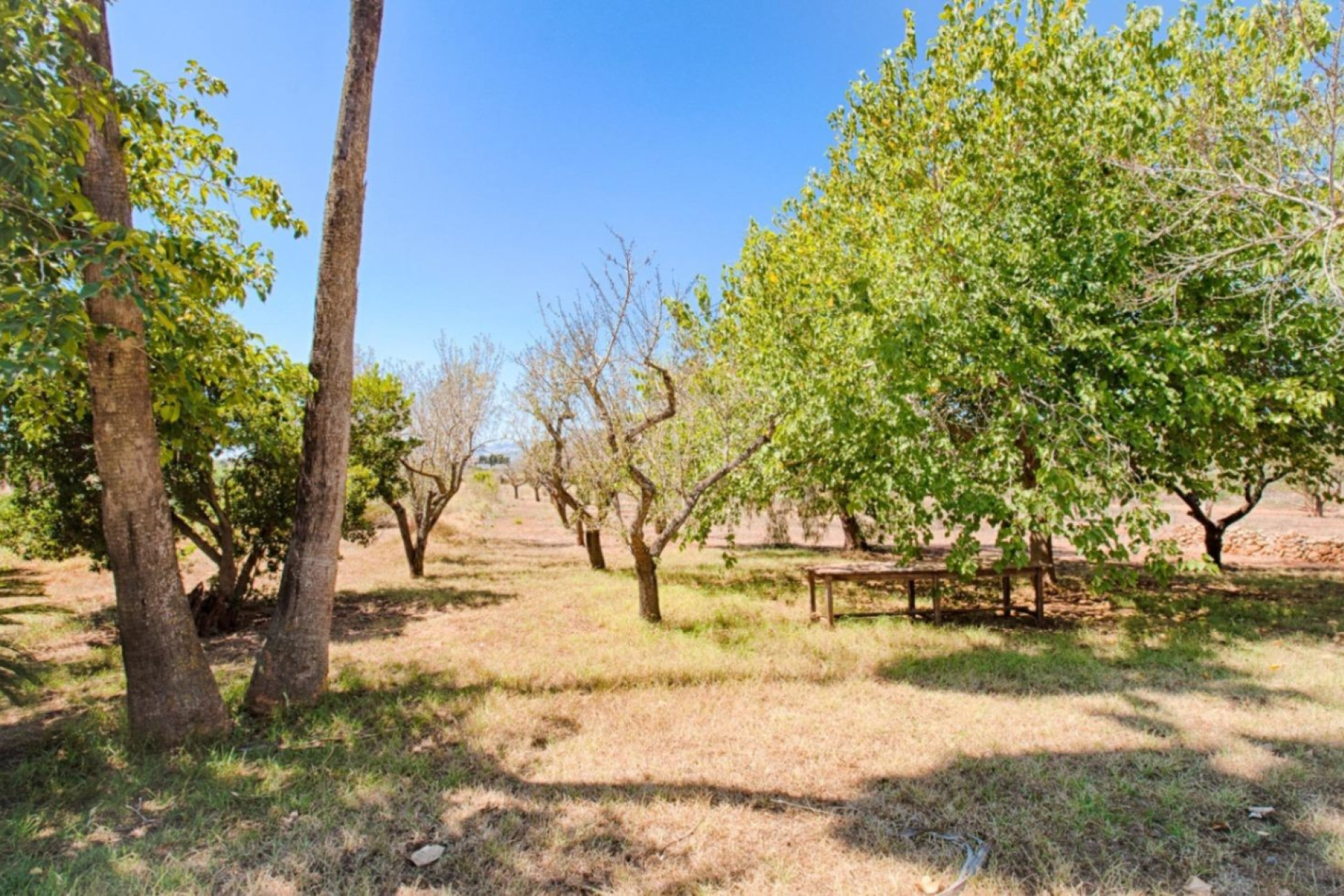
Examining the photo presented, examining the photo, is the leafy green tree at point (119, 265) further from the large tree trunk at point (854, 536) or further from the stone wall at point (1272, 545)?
the stone wall at point (1272, 545)

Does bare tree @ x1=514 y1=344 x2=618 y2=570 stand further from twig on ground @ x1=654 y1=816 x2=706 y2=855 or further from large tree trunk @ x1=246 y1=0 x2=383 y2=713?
twig on ground @ x1=654 y1=816 x2=706 y2=855

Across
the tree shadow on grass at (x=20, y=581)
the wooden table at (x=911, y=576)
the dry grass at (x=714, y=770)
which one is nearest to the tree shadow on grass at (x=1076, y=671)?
the dry grass at (x=714, y=770)

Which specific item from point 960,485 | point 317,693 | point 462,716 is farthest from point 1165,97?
point 317,693

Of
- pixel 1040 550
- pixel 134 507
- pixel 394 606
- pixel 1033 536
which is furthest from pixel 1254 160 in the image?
pixel 394 606

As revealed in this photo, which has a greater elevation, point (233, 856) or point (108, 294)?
point (108, 294)

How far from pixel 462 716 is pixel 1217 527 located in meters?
15.8

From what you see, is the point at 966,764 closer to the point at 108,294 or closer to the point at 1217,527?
the point at 108,294

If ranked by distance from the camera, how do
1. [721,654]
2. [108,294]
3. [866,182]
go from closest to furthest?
[108,294]
[721,654]
[866,182]

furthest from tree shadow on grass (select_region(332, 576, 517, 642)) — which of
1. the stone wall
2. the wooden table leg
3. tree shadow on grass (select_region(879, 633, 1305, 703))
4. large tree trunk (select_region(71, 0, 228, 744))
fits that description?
the stone wall

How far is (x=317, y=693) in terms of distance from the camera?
4902 mm

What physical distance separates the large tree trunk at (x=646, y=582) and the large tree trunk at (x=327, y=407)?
4237 mm

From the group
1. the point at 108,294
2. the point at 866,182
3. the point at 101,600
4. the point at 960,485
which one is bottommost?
the point at 101,600

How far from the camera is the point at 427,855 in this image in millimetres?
2877

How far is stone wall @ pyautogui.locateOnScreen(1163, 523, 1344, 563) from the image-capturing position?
15.7 m
